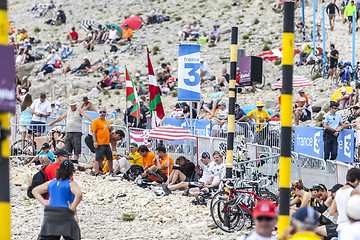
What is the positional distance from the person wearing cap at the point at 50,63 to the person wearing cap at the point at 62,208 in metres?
30.0

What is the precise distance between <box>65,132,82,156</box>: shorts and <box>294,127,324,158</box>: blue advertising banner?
547 cm

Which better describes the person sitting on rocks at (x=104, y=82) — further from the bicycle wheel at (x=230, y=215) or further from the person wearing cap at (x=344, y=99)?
the bicycle wheel at (x=230, y=215)

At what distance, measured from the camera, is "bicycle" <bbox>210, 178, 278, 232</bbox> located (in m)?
11.0

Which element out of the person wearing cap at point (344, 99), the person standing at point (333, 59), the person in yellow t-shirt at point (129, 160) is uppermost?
the person standing at point (333, 59)

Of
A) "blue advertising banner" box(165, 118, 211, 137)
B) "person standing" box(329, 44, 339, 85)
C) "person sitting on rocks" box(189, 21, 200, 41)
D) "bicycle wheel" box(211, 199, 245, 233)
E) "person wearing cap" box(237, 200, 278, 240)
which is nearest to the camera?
"person wearing cap" box(237, 200, 278, 240)

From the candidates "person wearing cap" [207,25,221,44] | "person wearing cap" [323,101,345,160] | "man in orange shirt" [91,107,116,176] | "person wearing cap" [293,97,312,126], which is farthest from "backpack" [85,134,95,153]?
"person wearing cap" [207,25,221,44]

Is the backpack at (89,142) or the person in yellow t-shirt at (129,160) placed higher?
the backpack at (89,142)

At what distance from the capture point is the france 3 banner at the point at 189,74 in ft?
47.6

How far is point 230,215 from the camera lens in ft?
36.1

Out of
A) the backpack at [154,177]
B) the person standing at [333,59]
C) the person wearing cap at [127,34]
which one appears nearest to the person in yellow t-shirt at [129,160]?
the backpack at [154,177]

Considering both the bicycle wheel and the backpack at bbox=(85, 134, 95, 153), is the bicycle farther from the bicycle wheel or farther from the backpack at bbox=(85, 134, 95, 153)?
the backpack at bbox=(85, 134, 95, 153)

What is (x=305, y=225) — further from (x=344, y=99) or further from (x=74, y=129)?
(x=344, y=99)

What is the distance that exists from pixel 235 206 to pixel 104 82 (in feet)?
80.6

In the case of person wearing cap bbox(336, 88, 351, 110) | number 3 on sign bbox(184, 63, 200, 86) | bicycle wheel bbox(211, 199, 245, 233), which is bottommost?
bicycle wheel bbox(211, 199, 245, 233)
